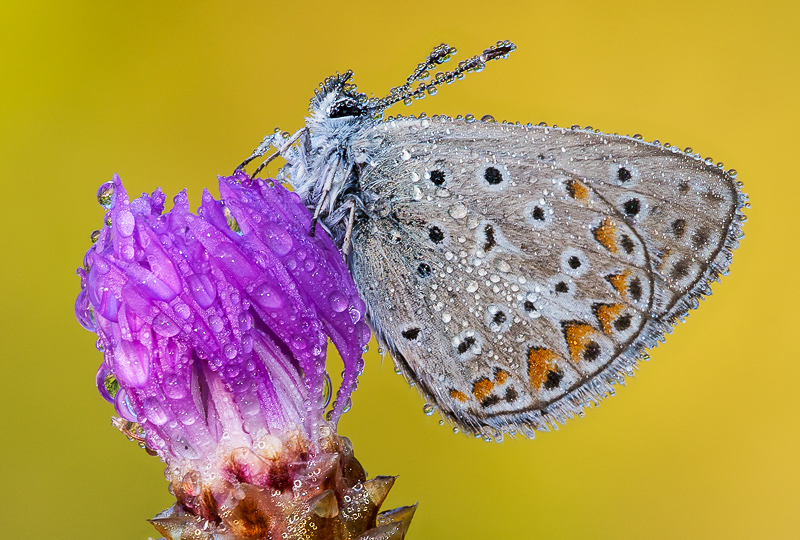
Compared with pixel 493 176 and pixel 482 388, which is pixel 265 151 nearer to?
pixel 493 176

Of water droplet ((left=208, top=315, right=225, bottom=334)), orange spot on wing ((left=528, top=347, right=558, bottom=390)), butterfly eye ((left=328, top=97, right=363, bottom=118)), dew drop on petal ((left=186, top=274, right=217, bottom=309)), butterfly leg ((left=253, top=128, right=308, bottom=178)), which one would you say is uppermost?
butterfly eye ((left=328, top=97, right=363, bottom=118))

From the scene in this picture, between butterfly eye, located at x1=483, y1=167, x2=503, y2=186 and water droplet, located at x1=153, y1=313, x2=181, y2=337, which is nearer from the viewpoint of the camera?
water droplet, located at x1=153, y1=313, x2=181, y2=337

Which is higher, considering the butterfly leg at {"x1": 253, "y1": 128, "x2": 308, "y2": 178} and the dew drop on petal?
the butterfly leg at {"x1": 253, "y1": 128, "x2": 308, "y2": 178}

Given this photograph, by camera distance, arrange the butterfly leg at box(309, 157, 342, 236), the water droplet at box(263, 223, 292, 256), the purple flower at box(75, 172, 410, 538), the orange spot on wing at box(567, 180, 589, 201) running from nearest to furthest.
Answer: the purple flower at box(75, 172, 410, 538)
the water droplet at box(263, 223, 292, 256)
the butterfly leg at box(309, 157, 342, 236)
the orange spot on wing at box(567, 180, 589, 201)

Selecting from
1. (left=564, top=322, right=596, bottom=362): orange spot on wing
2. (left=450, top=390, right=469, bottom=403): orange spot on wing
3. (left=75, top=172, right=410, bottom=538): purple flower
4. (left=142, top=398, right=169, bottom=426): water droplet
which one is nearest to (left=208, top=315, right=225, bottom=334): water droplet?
(left=75, top=172, right=410, bottom=538): purple flower

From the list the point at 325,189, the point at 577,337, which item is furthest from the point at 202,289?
the point at 577,337

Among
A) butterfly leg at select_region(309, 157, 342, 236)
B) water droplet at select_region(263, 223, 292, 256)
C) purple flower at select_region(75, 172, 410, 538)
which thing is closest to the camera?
purple flower at select_region(75, 172, 410, 538)

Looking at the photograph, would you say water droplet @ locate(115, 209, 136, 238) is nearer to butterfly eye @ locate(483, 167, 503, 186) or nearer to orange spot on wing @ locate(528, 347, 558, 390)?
butterfly eye @ locate(483, 167, 503, 186)
